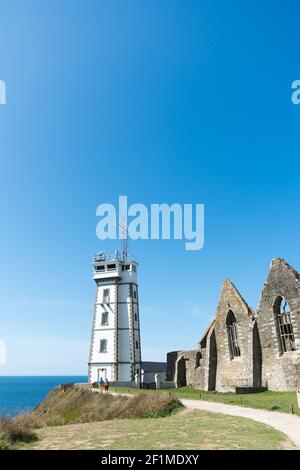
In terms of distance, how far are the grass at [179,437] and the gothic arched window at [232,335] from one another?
19270 mm

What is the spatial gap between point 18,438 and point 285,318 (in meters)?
23.2

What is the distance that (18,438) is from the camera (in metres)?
13.0

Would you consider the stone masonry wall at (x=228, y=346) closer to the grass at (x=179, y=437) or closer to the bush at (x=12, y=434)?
the grass at (x=179, y=437)

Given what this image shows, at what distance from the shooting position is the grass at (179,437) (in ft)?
34.6

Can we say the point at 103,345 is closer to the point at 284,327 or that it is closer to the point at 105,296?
the point at 105,296

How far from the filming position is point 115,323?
51.2 meters

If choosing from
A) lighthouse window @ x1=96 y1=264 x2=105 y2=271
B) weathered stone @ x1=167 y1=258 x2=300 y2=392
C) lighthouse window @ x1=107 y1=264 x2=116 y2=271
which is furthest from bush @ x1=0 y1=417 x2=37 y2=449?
lighthouse window @ x1=96 y1=264 x2=105 y2=271

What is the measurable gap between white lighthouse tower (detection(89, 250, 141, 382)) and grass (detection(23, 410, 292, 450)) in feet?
115

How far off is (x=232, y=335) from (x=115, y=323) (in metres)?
20.6

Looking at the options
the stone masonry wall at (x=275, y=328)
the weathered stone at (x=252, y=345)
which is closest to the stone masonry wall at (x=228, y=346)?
the weathered stone at (x=252, y=345)

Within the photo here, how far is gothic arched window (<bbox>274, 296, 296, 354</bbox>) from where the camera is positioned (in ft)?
97.2

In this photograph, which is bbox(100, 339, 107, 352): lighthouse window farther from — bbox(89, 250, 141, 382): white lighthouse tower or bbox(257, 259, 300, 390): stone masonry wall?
bbox(257, 259, 300, 390): stone masonry wall

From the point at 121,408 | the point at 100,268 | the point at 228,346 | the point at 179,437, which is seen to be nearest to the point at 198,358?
the point at 228,346
